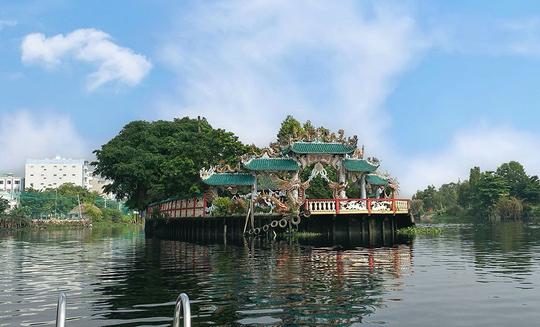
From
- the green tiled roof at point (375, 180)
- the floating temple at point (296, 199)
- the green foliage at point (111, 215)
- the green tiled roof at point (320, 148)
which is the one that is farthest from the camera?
the green foliage at point (111, 215)

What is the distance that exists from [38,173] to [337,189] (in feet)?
557

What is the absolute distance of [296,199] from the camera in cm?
3781

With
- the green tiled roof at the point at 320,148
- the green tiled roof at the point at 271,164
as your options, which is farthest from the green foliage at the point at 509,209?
the green tiled roof at the point at 271,164

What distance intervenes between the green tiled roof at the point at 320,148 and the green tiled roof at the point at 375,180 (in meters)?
3.77

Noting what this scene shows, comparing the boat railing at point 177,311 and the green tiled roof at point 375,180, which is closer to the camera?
the boat railing at point 177,311

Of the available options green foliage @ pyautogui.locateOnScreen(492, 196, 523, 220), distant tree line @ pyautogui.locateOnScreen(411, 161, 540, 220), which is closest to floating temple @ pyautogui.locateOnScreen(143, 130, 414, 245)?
distant tree line @ pyautogui.locateOnScreen(411, 161, 540, 220)

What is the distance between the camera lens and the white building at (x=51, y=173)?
18475 centimetres

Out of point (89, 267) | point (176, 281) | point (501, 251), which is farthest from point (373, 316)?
point (501, 251)

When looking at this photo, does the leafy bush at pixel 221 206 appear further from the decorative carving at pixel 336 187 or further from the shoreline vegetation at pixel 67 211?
the shoreline vegetation at pixel 67 211

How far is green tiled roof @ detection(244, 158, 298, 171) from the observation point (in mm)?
42375

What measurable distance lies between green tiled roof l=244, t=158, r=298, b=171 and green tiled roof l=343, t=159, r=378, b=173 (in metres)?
4.04

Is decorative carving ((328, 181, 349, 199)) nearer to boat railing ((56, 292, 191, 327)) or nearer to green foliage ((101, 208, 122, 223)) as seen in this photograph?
boat railing ((56, 292, 191, 327))

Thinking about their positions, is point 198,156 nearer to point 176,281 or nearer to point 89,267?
point 89,267

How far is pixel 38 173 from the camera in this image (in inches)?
7318
